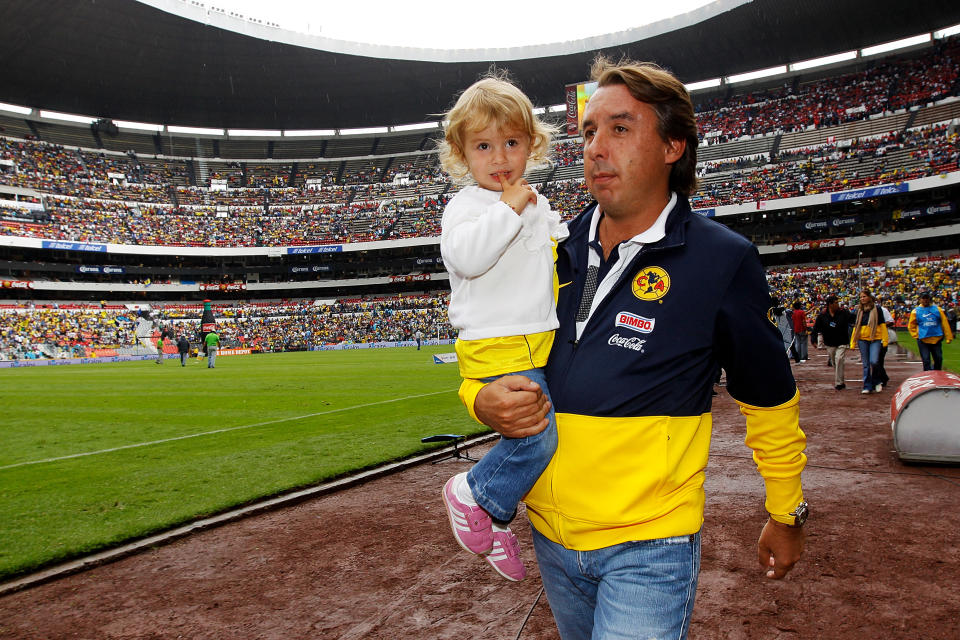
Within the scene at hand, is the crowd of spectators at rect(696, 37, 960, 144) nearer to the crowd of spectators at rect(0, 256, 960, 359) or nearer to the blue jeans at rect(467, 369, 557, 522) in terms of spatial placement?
the crowd of spectators at rect(0, 256, 960, 359)

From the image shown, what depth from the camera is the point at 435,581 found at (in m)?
4.14

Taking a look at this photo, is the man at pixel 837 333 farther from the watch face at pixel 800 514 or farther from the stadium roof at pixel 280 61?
the stadium roof at pixel 280 61

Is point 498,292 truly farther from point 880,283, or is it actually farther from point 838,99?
point 838,99

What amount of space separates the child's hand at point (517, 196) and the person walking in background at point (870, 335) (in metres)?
11.7

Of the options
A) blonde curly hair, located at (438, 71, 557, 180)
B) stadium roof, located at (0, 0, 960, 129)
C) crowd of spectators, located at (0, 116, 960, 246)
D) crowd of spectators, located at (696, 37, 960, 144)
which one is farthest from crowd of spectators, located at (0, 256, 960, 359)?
blonde curly hair, located at (438, 71, 557, 180)

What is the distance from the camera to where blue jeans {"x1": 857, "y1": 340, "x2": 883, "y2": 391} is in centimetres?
1167

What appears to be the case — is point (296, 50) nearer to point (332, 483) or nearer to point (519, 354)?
point (332, 483)

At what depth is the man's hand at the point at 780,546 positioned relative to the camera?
2004mm

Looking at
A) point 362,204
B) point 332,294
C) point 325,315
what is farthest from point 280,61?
point 332,294

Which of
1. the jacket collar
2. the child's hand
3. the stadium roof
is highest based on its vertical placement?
the stadium roof

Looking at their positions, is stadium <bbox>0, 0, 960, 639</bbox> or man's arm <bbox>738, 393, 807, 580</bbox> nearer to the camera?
man's arm <bbox>738, 393, 807, 580</bbox>

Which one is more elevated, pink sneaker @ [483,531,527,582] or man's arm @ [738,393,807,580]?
man's arm @ [738,393,807,580]

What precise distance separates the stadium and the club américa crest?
7.89 feet

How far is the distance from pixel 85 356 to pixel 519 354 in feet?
143
